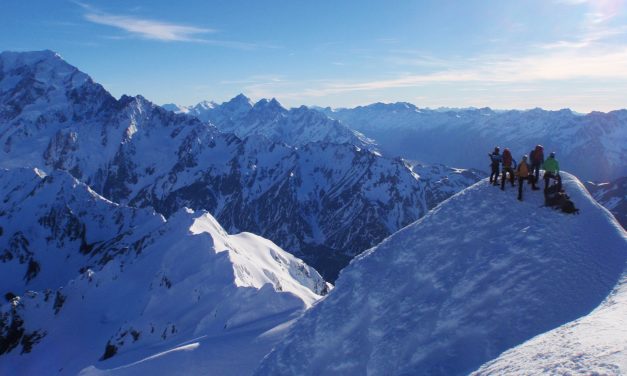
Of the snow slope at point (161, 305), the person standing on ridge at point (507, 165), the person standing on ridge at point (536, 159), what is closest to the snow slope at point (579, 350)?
the person standing on ridge at point (536, 159)

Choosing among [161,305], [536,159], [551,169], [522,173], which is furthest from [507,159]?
[161,305]

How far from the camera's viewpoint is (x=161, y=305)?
2721 inches

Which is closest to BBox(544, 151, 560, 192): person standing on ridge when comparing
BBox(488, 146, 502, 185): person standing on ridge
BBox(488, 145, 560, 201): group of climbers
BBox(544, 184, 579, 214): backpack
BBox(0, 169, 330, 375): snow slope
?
BBox(488, 145, 560, 201): group of climbers

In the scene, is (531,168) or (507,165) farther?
(507,165)

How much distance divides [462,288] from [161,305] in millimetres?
57150

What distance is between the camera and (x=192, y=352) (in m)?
41.9

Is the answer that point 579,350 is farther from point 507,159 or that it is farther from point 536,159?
point 507,159

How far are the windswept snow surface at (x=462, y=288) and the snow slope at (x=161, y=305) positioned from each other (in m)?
15.3

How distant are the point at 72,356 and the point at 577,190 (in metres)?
82.6

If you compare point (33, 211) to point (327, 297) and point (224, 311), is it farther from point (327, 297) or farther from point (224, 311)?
point (327, 297)

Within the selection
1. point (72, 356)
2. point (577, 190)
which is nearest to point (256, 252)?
point (72, 356)

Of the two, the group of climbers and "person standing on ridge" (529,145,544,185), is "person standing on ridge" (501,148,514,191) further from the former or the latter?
"person standing on ridge" (529,145,544,185)

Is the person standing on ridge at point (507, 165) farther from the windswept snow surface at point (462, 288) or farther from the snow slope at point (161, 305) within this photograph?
the snow slope at point (161, 305)

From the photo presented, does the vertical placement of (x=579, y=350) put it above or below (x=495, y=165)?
below
